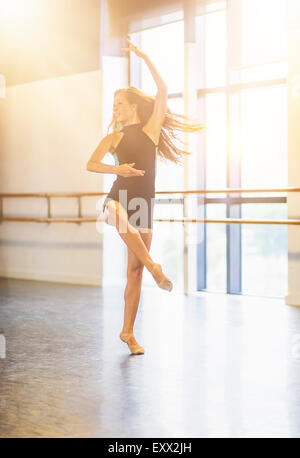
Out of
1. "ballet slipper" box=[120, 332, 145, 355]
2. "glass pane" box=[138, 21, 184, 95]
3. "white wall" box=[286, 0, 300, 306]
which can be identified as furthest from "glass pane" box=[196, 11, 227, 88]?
"ballet slipper" box=[120, 332, 145, 355]

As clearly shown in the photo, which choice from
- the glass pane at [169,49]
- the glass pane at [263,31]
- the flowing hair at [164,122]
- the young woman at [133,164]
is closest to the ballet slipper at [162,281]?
the young woman at [133,164]

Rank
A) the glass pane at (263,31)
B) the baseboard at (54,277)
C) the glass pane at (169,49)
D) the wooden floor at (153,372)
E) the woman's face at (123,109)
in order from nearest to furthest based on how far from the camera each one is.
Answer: the wooden floor at (153,372)
the woman's face at (123,109)
the glass pane at (263,31)
the glass pane at (169,49)
the baseboard at (54,277)

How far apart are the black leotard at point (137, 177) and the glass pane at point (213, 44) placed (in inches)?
119

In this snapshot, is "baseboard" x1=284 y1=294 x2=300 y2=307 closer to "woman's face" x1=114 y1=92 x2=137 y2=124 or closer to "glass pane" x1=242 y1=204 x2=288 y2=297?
"glass pane" x1=242 y1=204 x2=288 y2=297

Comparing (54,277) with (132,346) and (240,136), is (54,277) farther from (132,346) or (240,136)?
(132,346)

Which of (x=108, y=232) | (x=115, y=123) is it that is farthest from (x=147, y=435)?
(x=108, y=232)

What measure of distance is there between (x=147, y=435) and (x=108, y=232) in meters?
4.54

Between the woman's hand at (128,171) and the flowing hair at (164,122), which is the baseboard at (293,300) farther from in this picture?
the woman's hand at (128,171)

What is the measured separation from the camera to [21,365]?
2.93 metres

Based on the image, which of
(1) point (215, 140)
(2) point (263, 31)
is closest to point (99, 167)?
(2) point (263, 31)

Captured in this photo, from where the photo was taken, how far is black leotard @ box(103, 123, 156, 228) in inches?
118

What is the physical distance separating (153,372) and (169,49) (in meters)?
4.24

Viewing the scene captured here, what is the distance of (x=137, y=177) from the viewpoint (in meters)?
3.03

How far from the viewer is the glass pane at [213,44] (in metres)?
5.82
